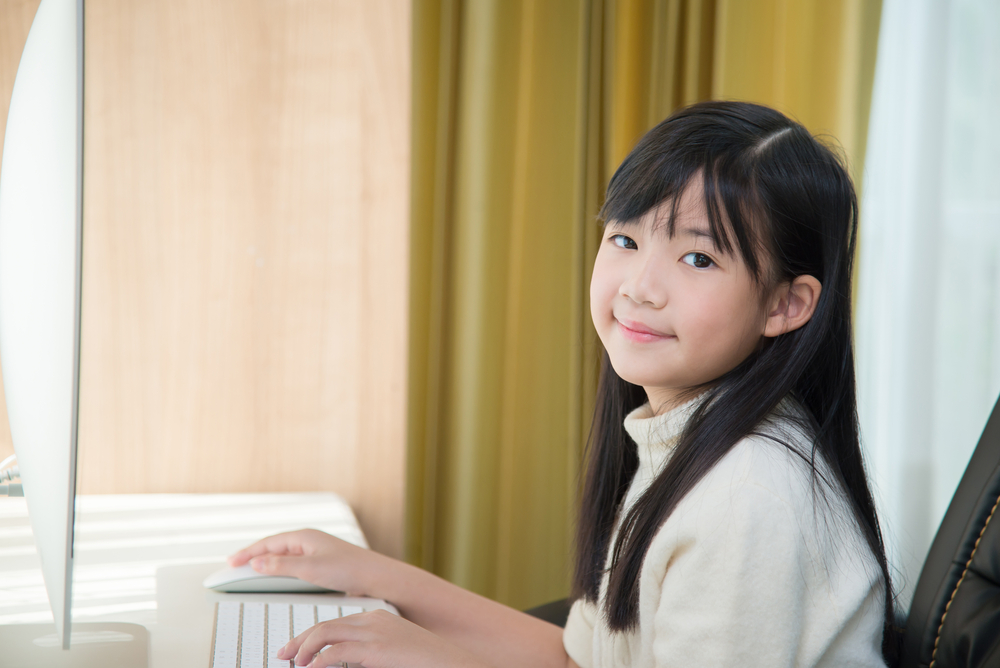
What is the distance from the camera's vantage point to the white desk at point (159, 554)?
596 millimetres

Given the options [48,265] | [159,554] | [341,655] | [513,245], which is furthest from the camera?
[513,245]

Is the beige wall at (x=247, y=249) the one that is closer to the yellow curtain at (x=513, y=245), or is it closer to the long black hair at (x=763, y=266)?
the yellow curtain at (x=513, y=245)

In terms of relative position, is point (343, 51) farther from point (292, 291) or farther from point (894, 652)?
point (894, 652)

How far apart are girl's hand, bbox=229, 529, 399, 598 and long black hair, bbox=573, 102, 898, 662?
34cm

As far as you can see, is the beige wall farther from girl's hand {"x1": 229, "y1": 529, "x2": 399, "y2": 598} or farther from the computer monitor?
the computer monitor

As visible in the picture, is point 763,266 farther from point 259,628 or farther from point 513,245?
→ point 513,245

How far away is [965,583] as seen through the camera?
71 centimetres

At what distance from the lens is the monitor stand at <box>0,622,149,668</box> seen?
610 mm

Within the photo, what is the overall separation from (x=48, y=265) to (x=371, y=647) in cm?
→ 42

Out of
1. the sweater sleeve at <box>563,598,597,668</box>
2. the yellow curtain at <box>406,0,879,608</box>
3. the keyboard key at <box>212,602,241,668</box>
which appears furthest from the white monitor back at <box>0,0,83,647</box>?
the yellow curtain at <box>406,0,879,608</box>

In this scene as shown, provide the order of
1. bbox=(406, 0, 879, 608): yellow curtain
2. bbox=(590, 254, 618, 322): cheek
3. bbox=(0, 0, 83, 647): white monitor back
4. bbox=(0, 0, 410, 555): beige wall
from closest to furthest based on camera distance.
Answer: bbox=(0, 0, 83, 647): white monitor back → bbox=(590, 254, 618, 322): cheek → bbox=(0, 0, 410, 555): beige wall → bbox=(406, 0, 879, 608): yellow curtain

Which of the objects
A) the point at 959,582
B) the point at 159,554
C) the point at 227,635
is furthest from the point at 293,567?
the point at 959,582

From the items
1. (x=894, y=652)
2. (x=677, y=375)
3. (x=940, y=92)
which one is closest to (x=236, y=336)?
(x=677, y=375)

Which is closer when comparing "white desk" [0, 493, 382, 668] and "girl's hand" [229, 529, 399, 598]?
"white desk" [0, 493, 382, 668]
